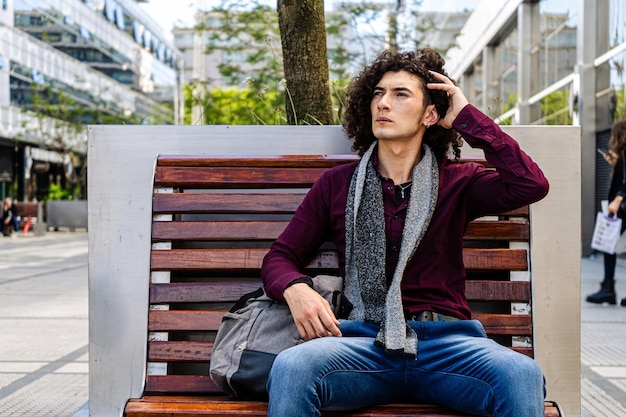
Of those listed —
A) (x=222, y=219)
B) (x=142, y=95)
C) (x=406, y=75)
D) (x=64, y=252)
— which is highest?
(x=142, y=95)

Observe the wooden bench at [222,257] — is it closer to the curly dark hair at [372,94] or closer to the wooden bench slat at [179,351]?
the wooden bench slat at [179,351]

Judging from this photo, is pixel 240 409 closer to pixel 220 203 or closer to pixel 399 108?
pixel 220 203

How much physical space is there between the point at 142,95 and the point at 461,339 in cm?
6322

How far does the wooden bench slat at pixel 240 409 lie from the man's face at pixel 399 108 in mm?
938

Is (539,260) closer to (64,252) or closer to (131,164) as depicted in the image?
(131,164)

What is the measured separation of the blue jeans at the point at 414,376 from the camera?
237 cm

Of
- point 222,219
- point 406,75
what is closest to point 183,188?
point 222,219

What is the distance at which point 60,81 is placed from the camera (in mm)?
45062

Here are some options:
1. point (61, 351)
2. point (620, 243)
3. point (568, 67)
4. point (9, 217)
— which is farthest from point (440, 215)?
point (9, 217)

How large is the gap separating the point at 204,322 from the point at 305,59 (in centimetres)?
181

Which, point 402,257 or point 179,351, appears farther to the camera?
point 179,351

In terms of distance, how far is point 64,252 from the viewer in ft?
61.3

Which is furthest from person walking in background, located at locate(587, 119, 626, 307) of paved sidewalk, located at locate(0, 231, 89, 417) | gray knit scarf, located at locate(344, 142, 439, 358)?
gray knit scarf, located at locate(344, 142, 439, 358)

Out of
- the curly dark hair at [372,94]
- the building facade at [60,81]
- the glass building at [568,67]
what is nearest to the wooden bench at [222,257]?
the curly dark hair at [372,94]
